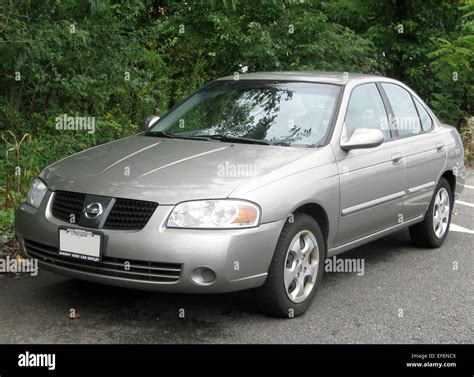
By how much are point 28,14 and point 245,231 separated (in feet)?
17.0

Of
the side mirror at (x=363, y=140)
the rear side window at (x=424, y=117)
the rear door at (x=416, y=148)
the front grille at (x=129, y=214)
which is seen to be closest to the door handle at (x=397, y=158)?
the rear door at (x=416, y=148)

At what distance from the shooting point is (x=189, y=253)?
3871 millimetres

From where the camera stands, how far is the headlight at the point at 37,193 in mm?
4527

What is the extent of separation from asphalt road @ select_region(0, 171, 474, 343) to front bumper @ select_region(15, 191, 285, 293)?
36cm

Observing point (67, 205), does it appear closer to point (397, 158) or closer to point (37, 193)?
point (37, 193)

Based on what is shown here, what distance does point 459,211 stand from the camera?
8609 millimetres

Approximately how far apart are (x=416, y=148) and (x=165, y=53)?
21.0 feet

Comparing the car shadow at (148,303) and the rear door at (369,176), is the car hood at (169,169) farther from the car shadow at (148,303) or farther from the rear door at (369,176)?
the car shadow at (148,303)

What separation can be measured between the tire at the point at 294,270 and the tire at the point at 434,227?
6.53 ft

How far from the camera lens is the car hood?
4.09 metres

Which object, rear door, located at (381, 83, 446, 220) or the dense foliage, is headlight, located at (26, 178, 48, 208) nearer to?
the dense foliage

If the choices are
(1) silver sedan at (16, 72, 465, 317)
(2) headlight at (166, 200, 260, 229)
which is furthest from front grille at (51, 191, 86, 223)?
(2) headlight at (166, 200, 260, 229)

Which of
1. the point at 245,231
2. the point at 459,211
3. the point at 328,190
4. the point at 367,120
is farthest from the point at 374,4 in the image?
the point at 245,231
